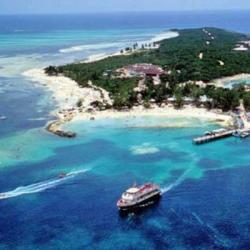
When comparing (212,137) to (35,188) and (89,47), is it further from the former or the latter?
(89,47)

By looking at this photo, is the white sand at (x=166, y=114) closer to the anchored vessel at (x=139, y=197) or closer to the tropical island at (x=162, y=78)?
the tropical island at (x=162, y=78)

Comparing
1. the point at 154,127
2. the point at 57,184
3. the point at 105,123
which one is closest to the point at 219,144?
the point at 154,127

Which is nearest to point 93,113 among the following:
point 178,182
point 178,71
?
point 178,182

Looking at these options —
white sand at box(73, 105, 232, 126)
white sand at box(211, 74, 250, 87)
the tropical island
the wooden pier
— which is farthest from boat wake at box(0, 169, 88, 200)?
white sand at box(211, 74, 250, 87)

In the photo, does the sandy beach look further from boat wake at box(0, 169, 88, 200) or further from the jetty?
boat wake at box(0, 169, 88, 200)

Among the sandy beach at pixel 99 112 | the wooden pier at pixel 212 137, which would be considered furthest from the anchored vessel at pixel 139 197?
the sandy beach at pixel 99 112
